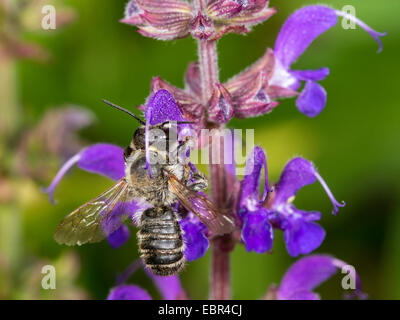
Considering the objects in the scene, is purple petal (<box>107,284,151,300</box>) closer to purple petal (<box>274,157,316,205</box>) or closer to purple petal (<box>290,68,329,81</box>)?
purple petal (<box>274,157,316,205</box>)

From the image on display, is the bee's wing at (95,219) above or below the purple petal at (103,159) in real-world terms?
below

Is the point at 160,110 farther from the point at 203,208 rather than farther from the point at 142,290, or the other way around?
the point at 142,290

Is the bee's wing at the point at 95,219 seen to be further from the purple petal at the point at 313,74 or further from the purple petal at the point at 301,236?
the purple petal at the point at 313,74

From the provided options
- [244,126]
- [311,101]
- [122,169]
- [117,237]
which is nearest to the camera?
[311,101]

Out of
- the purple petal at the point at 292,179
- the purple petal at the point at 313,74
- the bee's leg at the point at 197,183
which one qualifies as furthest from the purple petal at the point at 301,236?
the purple petal at the point at 313,74

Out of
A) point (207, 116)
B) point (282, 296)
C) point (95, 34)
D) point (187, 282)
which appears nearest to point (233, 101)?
point (207, 116)

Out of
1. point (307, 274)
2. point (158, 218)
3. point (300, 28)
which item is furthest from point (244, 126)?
point (158, 218)

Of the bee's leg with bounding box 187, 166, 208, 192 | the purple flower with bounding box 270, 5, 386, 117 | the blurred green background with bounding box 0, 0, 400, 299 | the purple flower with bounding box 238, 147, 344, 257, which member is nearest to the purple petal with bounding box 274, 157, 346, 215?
the purple flower with bounding box 238, 147, 344, 257
